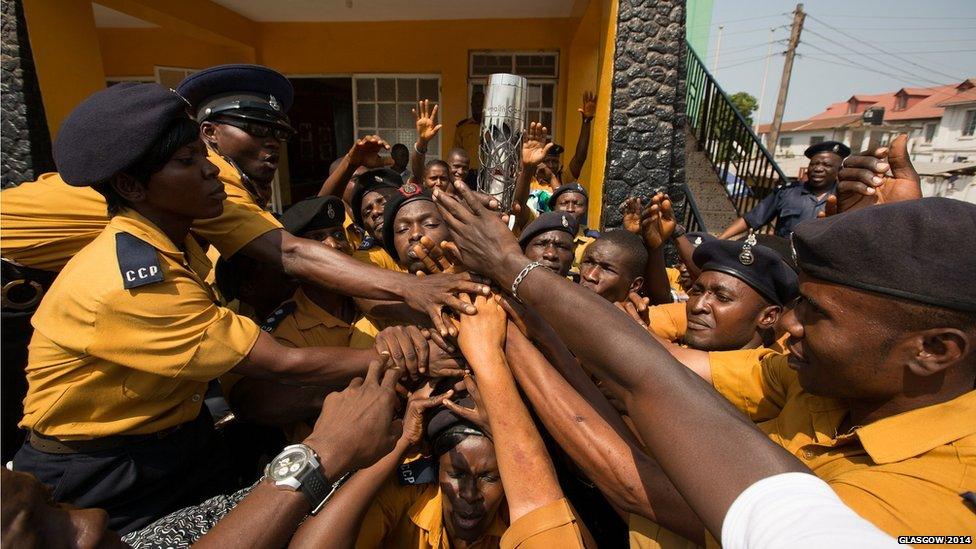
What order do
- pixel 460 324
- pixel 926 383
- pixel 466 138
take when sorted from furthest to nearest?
pixel 466 138 → pixel 460 324 → pixel 926 383

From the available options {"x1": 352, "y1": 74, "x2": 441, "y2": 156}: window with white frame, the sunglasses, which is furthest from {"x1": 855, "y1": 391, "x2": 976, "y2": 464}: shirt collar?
{"x1": 352, "y1": 74, "x2": 441, "y2": 156}: window with white frame

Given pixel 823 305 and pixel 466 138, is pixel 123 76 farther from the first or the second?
pixel 823 305

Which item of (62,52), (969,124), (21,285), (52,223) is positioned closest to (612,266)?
(52,223)

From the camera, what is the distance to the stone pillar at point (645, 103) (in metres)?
5.74

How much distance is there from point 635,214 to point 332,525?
115 inches

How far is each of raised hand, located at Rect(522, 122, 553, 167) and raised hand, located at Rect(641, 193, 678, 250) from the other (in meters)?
0.89

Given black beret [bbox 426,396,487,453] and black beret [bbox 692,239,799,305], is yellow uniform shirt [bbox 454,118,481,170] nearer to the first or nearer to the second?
black beret [bbox 692,239,799,305]

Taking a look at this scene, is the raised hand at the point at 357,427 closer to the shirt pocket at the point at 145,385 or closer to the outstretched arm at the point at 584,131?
the shirt pocket at the point at 145,385

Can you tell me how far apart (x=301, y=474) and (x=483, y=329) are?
31.3 inches

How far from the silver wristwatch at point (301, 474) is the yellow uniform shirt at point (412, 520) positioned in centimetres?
66

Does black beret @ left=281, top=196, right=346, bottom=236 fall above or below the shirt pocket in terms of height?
above

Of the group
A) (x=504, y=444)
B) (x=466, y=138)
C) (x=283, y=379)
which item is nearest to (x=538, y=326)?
(x=504, y=444)

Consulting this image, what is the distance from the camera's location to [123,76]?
9.65 m

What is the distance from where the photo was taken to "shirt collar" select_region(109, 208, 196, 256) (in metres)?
1.62
